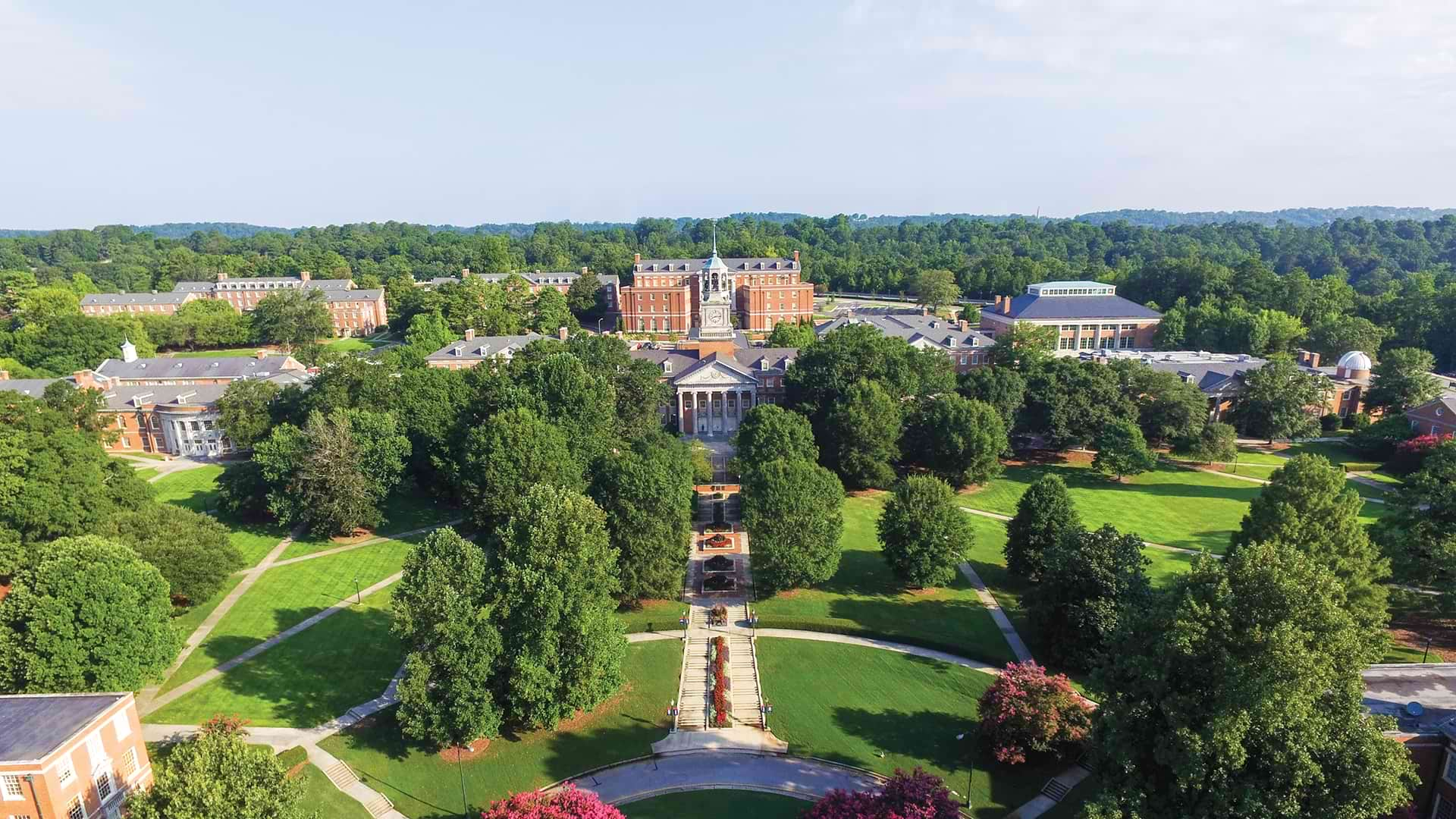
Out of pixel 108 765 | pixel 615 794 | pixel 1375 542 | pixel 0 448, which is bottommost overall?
pixel 615 794

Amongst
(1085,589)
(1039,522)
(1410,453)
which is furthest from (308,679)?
(1410,453)

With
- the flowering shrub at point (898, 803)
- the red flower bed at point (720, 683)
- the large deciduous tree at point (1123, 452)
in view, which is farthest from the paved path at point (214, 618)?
the large deciduous tree at point (1123, 452)

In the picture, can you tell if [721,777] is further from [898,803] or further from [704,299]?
[704,299]

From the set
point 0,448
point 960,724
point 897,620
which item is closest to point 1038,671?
point 960,724

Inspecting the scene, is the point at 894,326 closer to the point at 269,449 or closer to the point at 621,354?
the point at 621,354

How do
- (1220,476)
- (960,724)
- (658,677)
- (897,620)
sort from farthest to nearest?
(1220,476) < (897,620) < (658,677) < (960,724)

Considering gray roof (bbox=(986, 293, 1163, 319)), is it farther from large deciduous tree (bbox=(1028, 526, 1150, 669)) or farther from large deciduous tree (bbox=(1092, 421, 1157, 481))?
large deciduous tree (bbox=(1028, 526, 1150, 669))

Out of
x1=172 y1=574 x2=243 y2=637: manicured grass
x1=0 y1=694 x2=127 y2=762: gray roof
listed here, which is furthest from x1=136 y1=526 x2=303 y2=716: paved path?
x1=0 y1=694 x2=127 y2=762: gray roof
